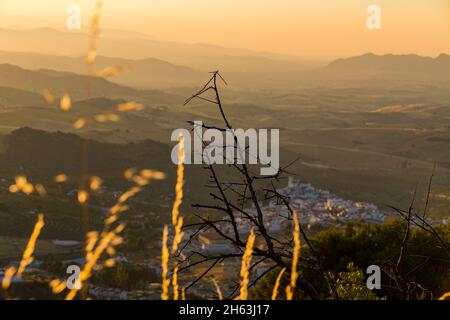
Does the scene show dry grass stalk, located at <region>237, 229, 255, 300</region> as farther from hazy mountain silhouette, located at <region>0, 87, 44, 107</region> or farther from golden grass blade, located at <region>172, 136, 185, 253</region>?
hazy mountain silhouette, located at <region>0, 87, 44, 107</region>

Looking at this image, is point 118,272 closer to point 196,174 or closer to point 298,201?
point 298,201

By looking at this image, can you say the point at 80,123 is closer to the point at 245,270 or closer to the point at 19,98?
the point at 245,270

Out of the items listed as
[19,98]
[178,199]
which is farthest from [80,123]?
[19,98]

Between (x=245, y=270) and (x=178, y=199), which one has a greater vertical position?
(x=178, y=199)

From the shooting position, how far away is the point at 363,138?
446 feet

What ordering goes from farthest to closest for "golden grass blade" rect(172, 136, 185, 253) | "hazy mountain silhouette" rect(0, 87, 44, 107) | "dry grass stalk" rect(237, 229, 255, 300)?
"hazy mountain silhouette" rect(0, 87, 44, 107), "golden grass blade" rect(172, 136, 185, 253), "dry grass stalk" rect(237, 229, 255, 300)

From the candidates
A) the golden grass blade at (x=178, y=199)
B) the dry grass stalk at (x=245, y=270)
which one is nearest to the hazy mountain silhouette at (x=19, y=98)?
the golden grass blade at (x=178, y=199)

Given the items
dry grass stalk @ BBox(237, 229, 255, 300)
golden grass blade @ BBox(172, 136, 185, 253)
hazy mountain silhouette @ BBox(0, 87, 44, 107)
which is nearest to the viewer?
dry grass stalk @ BBox(237, 229, 255, 300)

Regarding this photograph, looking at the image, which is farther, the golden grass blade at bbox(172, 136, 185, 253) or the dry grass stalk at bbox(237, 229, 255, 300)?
the golden grass blade at bbox(172, 136, 185, 253)

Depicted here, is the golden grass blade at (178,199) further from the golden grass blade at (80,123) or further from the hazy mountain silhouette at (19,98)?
the hazy mountain silhouette at (19,98)

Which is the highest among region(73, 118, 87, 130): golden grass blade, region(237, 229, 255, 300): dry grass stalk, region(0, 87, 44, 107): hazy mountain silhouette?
region(73, 118, 87, 130): golden grass blade

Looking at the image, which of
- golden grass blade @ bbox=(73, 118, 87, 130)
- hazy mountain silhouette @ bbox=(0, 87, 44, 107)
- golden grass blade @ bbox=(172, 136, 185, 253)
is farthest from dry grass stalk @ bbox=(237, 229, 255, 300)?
hazy mountain silhouette @ bbox=(0, 87, 44, 107)
